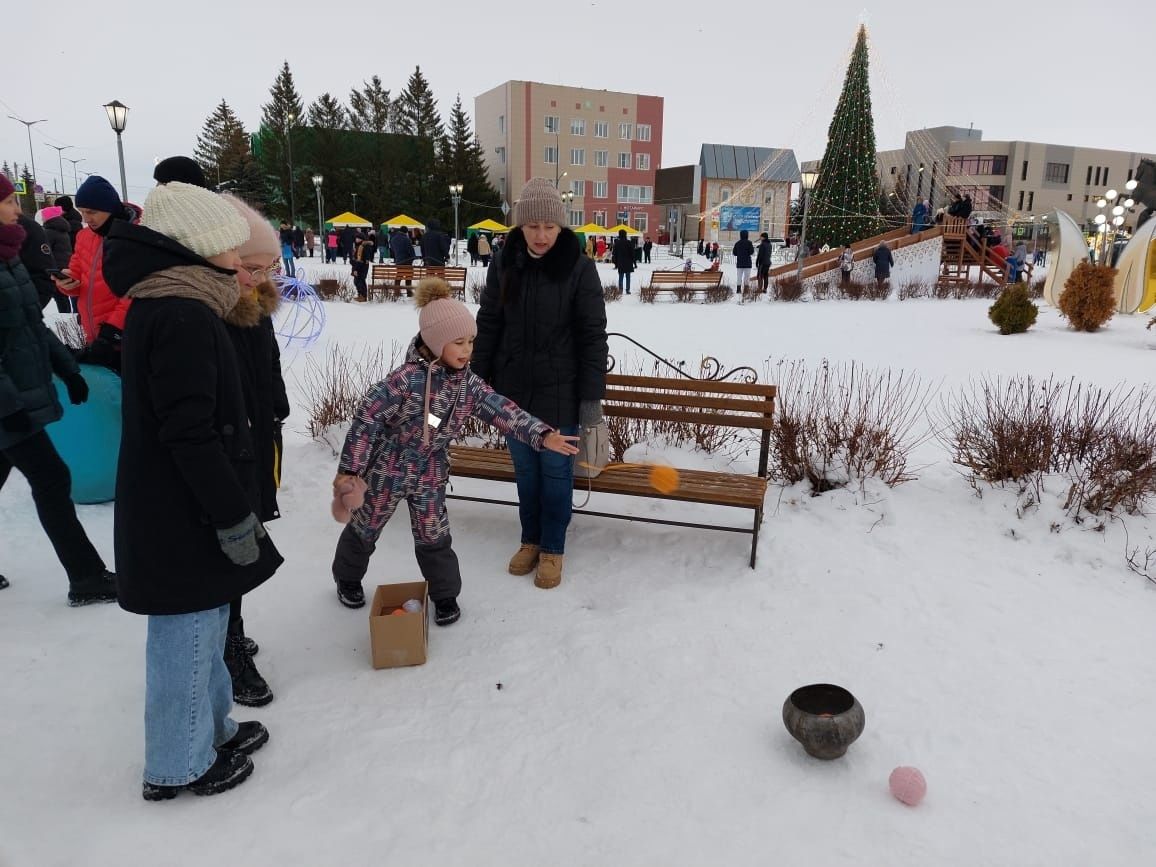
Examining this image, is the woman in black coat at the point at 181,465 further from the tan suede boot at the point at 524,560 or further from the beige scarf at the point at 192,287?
the tan suede boot at the point at 524,560

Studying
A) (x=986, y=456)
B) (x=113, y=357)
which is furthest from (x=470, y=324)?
(x=986, y=456)

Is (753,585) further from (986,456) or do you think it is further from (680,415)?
(986,456)

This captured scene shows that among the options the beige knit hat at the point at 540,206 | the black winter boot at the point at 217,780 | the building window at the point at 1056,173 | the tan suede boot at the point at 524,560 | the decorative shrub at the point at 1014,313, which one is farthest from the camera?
the building window at the point at 1056,173

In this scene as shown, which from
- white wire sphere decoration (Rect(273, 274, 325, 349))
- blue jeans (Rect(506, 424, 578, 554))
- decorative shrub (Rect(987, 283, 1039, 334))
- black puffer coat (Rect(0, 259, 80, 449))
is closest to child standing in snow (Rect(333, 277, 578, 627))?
blue jeans (Rect(506, 424, 578, 554))

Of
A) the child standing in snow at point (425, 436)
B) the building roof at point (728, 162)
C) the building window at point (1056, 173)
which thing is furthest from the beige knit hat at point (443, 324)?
the building window at point (1056, 173)

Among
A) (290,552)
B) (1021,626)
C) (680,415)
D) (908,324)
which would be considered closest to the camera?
(1021,626)

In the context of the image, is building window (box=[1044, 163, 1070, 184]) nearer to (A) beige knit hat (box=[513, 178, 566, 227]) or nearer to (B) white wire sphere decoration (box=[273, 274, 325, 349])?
(B) white wire sphere decoration (box=[273, 274, 325, 349])

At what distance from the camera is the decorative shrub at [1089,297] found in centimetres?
1170

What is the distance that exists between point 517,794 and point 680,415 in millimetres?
2379

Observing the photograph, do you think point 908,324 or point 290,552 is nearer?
point 290,552

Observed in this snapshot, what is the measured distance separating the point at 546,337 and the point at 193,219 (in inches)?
65.9

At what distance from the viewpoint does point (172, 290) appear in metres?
1.80

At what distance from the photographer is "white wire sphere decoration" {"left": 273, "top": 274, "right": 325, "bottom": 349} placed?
9555mm

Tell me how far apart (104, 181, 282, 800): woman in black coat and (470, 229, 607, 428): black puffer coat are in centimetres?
145
